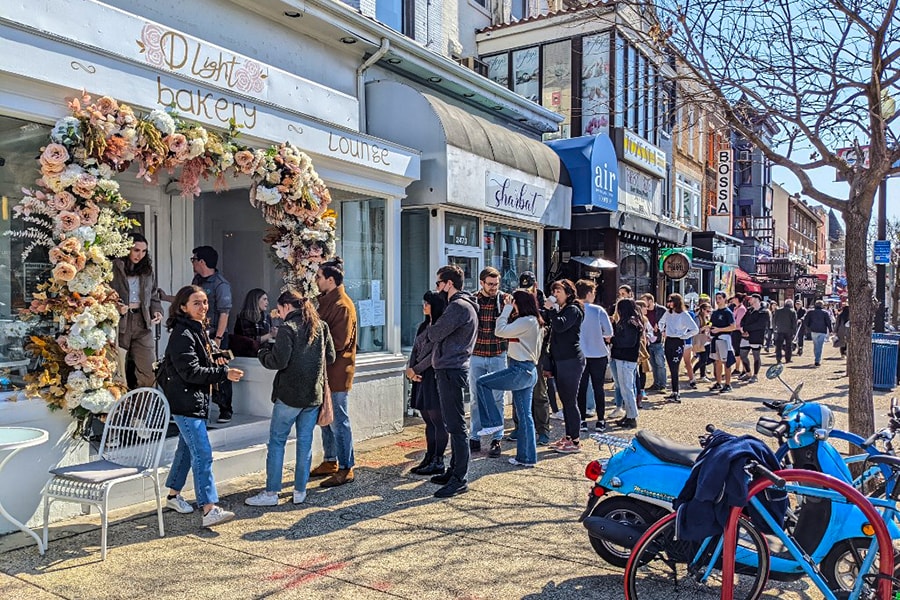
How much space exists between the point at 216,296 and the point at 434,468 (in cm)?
275

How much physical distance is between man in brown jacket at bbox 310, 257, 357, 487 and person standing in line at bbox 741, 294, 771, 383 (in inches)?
351

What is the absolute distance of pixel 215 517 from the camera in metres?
4.98

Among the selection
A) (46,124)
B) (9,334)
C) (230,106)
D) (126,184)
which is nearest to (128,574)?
(9,334)

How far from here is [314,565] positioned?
4.38 metres

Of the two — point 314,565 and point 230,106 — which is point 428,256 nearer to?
point 230,106

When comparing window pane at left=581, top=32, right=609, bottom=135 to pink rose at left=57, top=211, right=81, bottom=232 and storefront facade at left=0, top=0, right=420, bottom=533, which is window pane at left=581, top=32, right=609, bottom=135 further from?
pink rose at left=57, top=211, right=81, bottom=232

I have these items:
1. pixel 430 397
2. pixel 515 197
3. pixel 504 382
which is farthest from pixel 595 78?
pixel 430 397

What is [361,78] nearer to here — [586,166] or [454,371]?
[586,166]

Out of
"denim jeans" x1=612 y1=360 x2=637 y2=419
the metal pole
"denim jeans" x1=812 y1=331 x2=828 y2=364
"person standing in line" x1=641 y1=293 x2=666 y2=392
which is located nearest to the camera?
"denim jeans" x1=612 y1=360 x2=637 y2=419

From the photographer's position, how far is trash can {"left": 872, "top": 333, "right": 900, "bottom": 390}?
40.1 ft

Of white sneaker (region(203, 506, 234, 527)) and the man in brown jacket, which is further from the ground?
the man in brown jacket

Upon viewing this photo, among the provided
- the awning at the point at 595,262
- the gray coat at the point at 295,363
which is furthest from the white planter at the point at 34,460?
the awning at the point at 595,262

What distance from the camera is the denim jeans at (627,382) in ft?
28.0

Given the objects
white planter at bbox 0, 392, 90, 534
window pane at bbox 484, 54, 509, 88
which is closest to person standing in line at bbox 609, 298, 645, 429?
white planter at bbox 0, 392, 90, 534
